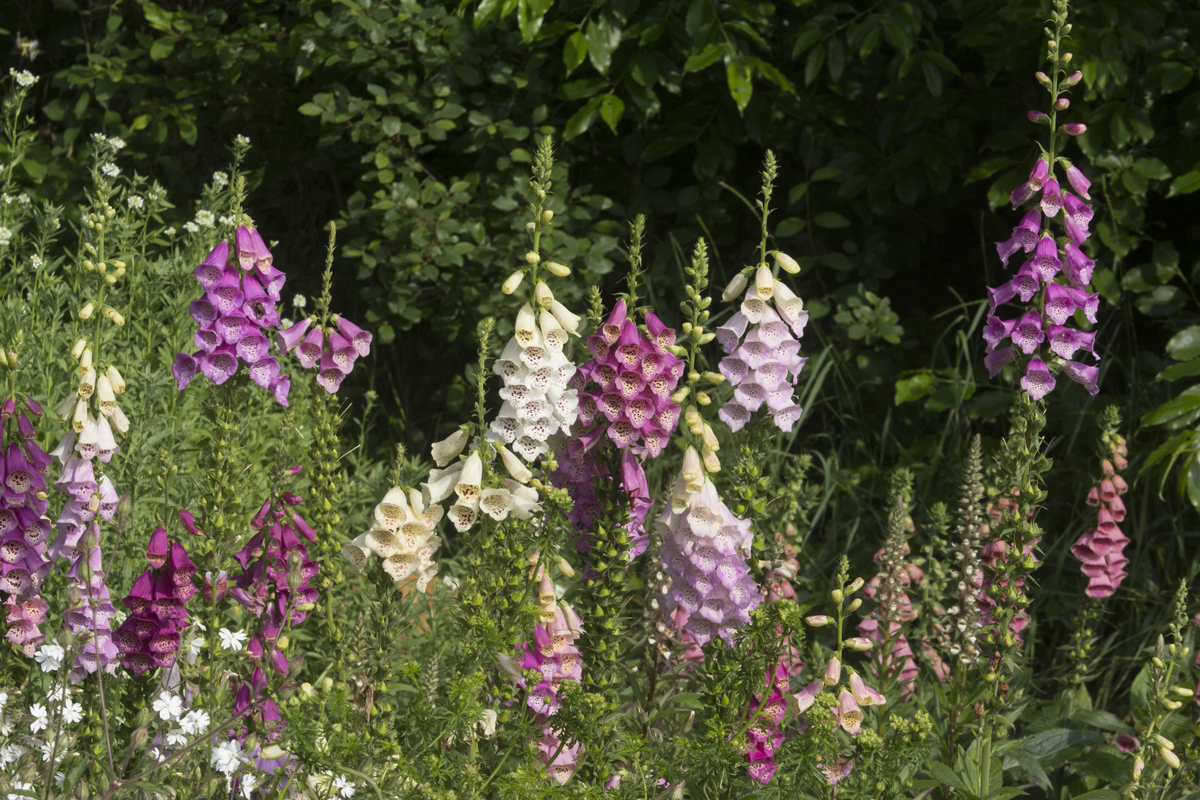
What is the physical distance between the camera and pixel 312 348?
8.34 feet

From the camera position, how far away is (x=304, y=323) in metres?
2.58

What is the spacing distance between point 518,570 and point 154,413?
1.97 meters

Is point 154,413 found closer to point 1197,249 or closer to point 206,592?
point 206,592

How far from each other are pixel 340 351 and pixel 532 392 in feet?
1.86

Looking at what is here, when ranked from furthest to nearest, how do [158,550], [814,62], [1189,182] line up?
[814,62] → [1189,182] → [158,550]

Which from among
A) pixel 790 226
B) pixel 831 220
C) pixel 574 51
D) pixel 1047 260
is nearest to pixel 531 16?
pixel 574 51

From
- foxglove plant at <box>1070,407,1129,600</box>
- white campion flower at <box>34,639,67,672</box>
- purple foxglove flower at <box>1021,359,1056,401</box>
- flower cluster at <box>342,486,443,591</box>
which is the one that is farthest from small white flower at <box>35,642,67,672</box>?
foxglove plant at <box>1070,407,1129,600</box>

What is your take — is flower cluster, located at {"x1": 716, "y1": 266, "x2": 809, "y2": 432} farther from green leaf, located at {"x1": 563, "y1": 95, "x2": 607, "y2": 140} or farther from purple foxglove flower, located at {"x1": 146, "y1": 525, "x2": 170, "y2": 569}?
green leaf, located at {"x1": 563, "y1": 95, "x2": 607, "y2": 140}

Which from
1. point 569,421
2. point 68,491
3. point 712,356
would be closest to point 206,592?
point 68,491

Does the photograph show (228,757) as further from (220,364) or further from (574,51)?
(574,51)

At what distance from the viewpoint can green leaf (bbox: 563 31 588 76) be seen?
392 centimetres

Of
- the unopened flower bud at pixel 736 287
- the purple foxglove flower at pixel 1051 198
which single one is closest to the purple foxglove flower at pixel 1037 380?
the purple foxglove flower at pixel 1051 198

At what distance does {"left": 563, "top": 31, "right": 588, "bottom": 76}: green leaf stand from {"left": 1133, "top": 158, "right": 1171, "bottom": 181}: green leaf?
2132 millimetres

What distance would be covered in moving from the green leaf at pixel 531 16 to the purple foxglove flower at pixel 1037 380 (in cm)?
215
